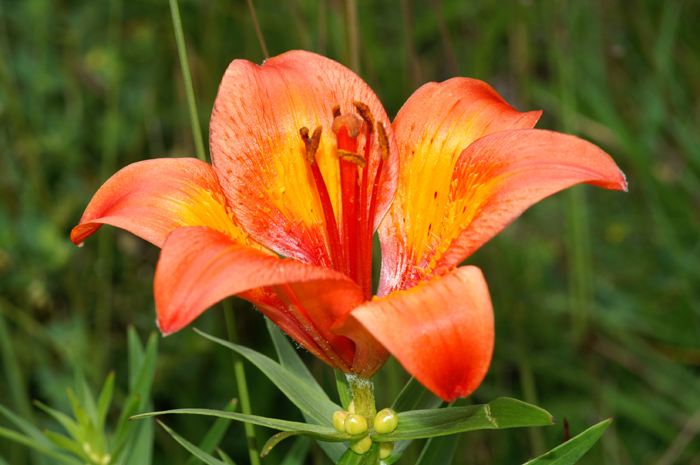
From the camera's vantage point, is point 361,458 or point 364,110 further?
point 364,110

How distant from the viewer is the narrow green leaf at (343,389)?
114 centimetres

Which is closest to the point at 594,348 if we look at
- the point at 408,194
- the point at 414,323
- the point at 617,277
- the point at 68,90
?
the point at 617,277

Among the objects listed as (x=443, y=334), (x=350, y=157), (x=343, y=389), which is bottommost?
(x=343, y=389)

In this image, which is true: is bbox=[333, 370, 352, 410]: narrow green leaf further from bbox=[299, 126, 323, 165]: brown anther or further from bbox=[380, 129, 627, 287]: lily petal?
bbox=[299, 126, 323, 165]: brown anther

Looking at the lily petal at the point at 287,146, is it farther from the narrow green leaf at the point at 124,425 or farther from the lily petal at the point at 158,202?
the narrow green leaf at the point at 124,425

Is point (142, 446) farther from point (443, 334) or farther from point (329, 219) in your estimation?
point (443, 334)

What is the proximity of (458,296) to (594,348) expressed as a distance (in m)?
2.11

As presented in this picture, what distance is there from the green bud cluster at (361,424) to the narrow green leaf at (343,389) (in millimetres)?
75

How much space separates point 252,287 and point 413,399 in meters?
0.46

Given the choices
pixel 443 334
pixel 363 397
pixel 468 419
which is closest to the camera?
pixel 443 334

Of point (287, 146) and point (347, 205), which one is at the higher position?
point (287, 146)

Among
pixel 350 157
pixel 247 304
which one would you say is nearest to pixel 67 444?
pixel 350 157

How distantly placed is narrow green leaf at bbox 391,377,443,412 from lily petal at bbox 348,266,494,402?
0.34 meters

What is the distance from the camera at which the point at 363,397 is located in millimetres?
1081
